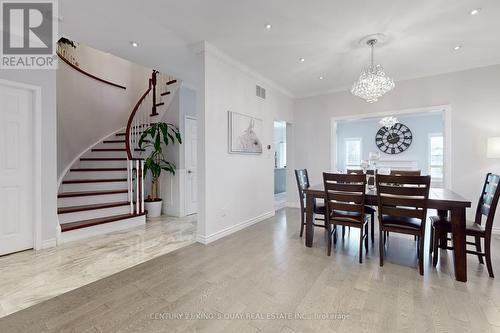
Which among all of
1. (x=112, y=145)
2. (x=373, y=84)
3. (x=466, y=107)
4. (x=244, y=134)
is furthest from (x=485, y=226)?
(x=112, y=145)

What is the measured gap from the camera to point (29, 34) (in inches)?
112

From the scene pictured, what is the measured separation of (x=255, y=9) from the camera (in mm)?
2477

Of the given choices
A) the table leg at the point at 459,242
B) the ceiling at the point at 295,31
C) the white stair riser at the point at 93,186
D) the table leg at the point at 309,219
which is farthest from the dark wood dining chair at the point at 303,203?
the white stair riser at the point at 93,186

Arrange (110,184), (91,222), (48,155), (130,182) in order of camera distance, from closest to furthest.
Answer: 1. (48,155)
2. (91,222)
3. (130,182)
4. (110,184)

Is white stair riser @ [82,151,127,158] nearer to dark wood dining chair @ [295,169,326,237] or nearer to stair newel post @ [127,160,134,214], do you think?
stair newel post @ [127,160,134,214]

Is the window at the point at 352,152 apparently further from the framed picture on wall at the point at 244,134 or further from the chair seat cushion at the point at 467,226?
the chair seat cushion at the point at 467,226

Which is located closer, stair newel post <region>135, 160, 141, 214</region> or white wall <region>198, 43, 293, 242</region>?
white wall <region>198, 43, 293, 242</region>

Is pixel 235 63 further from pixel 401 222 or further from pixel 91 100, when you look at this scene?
pixel 91 100

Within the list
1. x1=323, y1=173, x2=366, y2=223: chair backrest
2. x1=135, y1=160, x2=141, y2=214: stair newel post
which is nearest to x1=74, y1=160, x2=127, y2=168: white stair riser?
x1=135, y1=160, x2=141, y2=214: stair newel post

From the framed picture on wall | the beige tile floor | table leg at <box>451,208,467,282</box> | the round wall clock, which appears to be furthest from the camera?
the round wall clock

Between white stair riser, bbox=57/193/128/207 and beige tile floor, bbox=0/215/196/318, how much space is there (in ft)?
2.46

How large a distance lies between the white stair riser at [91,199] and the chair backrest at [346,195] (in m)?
3.63

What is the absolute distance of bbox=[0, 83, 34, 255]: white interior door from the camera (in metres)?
2.77

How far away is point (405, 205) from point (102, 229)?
4155 mm
